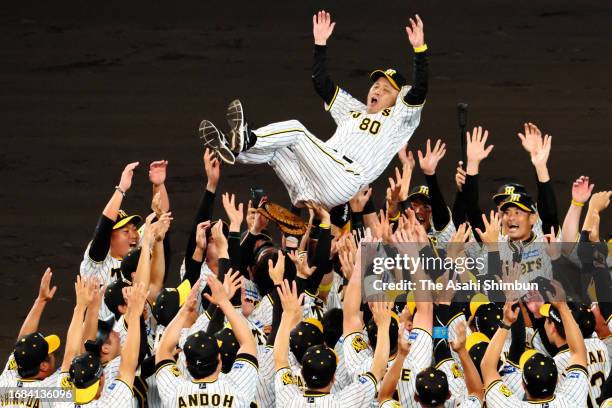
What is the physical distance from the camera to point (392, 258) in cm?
1024

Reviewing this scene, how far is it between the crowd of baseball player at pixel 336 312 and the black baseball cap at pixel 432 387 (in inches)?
0.4

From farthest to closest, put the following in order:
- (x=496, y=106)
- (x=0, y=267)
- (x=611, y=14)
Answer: (x=611, y=14) < (x=496, y=106) < (x=0, y=267)

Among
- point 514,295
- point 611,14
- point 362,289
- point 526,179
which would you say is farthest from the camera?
point 611,14

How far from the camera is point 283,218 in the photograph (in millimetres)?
11180

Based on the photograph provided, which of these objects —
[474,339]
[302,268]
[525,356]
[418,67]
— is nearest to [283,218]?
[302,268]

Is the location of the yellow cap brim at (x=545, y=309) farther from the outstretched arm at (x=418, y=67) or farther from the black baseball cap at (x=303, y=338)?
the outstretched arm at (x=418, y=67)

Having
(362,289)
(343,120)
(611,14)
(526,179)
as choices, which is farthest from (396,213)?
(611,14)

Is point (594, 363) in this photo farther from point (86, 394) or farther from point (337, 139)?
point (86, 394)

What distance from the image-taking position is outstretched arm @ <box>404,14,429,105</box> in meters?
11.1

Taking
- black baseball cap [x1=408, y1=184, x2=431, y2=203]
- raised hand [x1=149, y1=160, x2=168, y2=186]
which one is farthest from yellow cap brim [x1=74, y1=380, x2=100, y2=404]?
black baseball cap [x1=408, y1=184, x2=431, y2=203]

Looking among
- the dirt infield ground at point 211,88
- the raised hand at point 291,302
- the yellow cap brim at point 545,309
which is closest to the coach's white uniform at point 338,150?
the raised hand at point 291,302

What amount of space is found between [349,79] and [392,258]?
780cm

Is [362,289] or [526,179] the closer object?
[362,289]

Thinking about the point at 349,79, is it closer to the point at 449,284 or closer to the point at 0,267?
the point at 0,267
